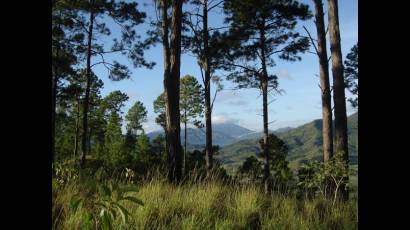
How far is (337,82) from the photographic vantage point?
9.84m

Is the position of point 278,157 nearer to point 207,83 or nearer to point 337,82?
point 207,83

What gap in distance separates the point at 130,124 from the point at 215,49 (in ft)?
Result: 127

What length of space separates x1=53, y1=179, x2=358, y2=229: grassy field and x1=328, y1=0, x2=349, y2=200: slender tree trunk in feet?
11.0

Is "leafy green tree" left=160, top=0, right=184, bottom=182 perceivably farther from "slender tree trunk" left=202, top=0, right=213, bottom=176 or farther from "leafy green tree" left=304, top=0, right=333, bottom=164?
"slender tree trunk" left=202, top=0, right=213, bottom=176

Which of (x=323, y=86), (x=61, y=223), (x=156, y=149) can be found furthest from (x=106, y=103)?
(x=61, y=223)

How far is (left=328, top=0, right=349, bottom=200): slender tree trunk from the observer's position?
9.68 metres

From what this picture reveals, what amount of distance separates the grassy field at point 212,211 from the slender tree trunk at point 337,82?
3346 millimetres

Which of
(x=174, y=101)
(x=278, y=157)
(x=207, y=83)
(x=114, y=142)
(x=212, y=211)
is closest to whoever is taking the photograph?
(x=212, y=211)

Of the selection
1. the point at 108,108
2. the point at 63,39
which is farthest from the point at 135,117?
the point at 63,39

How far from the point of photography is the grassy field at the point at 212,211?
435 centimetres

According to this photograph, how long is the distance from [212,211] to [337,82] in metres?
5.80
